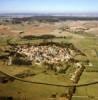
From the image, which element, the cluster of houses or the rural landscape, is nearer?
the rural landscape

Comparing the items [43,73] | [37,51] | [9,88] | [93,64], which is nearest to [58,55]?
[37,51]

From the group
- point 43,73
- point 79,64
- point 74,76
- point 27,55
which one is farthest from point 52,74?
point 27,55

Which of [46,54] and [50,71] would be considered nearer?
[50,71]

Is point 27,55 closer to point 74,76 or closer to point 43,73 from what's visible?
point 43,73

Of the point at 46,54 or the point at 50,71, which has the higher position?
the point at 46,54

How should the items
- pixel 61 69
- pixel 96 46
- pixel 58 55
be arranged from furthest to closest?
pixel 96 46
pixel 58 55
pixel 61 69

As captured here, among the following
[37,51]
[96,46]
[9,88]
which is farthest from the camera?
[96,46]

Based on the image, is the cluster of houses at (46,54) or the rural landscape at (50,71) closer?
the rural landscape at (50,71)

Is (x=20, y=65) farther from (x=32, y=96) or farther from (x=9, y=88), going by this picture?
(x=32, y=96)

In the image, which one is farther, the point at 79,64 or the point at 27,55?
the point at 27,55
